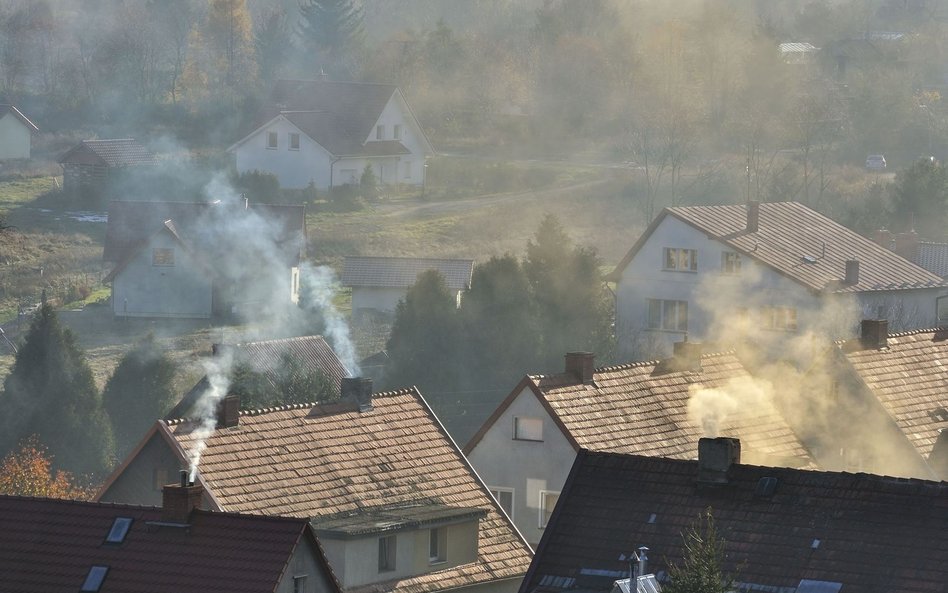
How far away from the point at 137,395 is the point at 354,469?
59.5 feet

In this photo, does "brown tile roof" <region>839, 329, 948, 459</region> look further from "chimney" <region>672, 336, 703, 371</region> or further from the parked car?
the parked car

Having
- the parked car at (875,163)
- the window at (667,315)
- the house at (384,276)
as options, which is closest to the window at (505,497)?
the window at (667,315)

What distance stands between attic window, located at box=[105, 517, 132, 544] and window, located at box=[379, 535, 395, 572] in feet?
18.9

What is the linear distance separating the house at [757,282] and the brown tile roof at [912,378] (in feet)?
52.6

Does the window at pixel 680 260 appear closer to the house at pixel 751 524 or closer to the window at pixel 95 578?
the house at pixel 751 524

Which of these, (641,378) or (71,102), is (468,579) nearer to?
(641,378)

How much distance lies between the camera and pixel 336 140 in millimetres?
89500

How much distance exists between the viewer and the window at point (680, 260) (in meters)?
60.7

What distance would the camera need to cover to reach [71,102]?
109 m

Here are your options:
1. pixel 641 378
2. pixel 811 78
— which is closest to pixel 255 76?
pixel 811 78

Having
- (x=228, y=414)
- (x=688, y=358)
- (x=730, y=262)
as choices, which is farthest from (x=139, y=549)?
(x=730, y=262)

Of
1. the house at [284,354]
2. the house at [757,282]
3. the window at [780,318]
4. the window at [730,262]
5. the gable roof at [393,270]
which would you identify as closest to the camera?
the house at [284,354]

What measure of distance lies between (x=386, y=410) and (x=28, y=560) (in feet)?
30.3

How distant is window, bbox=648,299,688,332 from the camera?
60469mm
